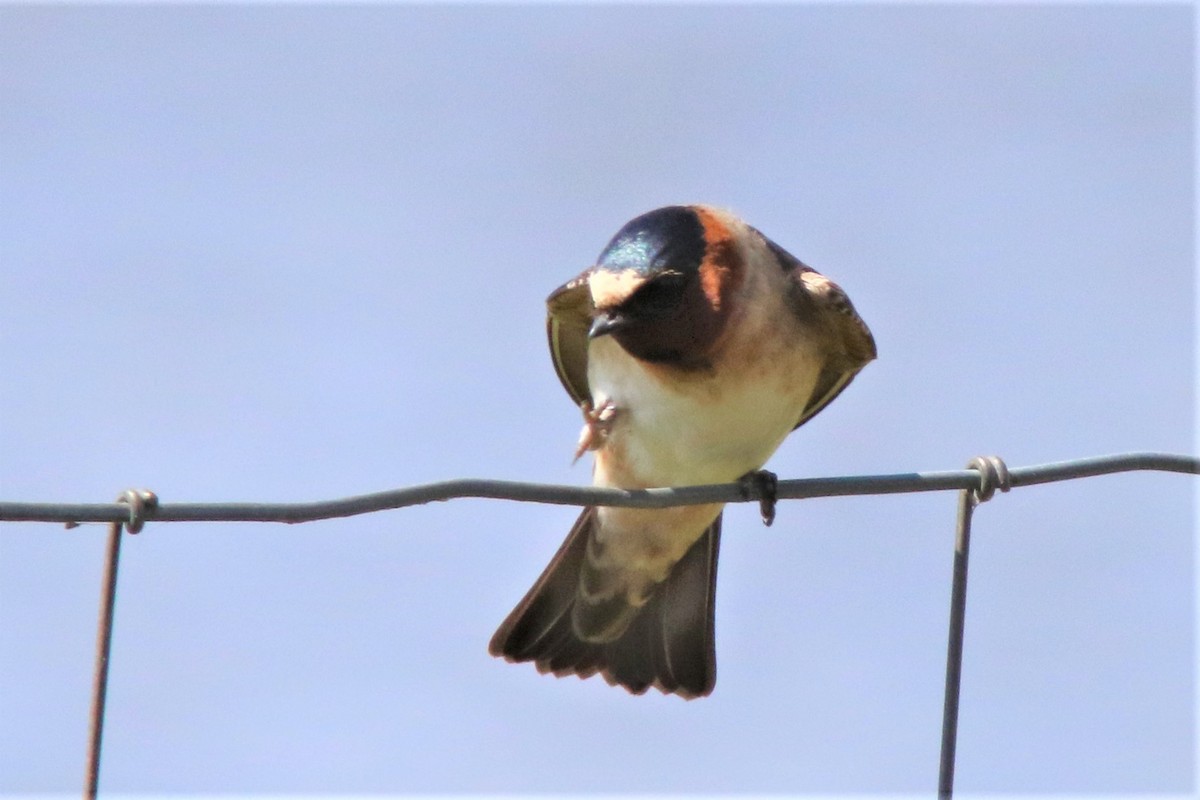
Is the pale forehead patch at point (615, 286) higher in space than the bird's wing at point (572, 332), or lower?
lower

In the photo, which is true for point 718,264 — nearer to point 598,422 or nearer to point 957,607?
point 598,422

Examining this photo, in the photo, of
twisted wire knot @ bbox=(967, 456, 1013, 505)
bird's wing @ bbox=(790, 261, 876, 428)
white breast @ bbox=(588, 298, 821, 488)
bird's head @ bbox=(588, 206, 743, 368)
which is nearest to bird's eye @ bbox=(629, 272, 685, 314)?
bird's head @ bbox=(588, 206, 743, 368)

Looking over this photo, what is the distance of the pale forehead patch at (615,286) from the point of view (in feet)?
13.1

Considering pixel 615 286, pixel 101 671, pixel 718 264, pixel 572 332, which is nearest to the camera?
pixel 101 671

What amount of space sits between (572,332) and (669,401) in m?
0.56

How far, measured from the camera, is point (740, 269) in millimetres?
4289

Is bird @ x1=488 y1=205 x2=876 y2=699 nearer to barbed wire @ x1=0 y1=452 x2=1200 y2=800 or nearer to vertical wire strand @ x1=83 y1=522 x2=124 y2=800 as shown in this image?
barbed wire @ x1=0 y1=452 x2=1200 y2=800

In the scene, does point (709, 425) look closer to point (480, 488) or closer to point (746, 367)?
point (746, 367)

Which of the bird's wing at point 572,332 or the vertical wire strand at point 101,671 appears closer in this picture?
the vertical wire strand at point 101,671

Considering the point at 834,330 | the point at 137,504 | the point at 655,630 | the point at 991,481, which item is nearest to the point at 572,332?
the point at 834,330

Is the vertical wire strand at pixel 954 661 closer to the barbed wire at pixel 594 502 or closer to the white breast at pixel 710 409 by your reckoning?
the barbed wire at pixel 594 502

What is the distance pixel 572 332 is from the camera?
181 inches

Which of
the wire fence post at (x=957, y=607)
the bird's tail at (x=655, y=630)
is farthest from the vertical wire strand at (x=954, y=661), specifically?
the bird's tail at (x=655, y=630)

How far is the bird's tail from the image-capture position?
4609 millimetres
